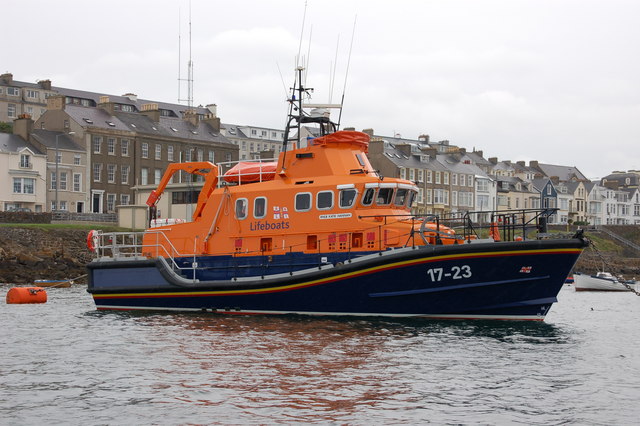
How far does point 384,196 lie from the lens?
812 inches

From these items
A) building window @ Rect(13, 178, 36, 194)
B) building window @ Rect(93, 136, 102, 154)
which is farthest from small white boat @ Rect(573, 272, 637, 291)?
building window @ Rect(13, 178, 36, 194)

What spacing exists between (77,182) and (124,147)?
193 inches

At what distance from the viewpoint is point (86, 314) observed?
907 inches

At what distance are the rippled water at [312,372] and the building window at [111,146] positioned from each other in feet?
148

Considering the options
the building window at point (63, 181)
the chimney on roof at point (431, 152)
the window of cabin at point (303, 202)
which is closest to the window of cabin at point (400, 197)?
the window of cabin at point (303, 202)

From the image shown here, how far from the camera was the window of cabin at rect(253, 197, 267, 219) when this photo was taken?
2133cm

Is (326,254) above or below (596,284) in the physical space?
above

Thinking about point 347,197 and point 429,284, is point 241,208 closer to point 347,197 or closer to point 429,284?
point 347,197

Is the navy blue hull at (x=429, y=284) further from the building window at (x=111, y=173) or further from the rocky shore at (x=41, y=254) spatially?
the building window at (x=111, y=173)

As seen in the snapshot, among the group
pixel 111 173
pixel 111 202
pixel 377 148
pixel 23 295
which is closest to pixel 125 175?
pixel 111 173

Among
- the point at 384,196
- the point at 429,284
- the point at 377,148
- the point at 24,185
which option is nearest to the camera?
the point at 429,284

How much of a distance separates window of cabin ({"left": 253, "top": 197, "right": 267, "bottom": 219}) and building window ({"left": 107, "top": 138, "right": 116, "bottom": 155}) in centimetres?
4536

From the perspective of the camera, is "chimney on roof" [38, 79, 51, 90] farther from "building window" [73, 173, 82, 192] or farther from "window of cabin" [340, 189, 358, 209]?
"window of cabin" [340, 189, 358, 209]

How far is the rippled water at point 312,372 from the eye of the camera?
430 inches
